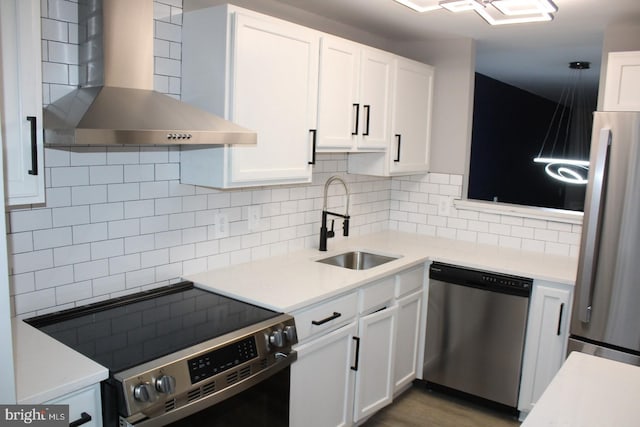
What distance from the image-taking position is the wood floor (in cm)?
322

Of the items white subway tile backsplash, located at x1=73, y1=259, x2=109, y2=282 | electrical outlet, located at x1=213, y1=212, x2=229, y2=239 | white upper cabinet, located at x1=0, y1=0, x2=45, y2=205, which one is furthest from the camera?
electrical outlet, located at x1=213, y1=212, x2=229, y2=239

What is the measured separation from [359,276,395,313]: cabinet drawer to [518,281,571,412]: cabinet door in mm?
842

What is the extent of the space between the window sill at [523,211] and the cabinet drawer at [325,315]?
60.2 inches

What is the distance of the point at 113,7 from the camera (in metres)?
2.03

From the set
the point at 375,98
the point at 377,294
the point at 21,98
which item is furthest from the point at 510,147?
the point at 21,98

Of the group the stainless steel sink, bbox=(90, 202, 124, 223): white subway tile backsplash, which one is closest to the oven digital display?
bbox=(90, 202, 124, 223): white subway tile backsplash

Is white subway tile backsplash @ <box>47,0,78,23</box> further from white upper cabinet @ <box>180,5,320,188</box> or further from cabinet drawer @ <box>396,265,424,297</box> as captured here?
cabinet drawer @ <box>396,265,424,297</box>

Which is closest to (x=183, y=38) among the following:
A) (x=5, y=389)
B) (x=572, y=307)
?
(x=5, y=389)

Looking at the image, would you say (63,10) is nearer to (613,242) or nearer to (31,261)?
(31,261)

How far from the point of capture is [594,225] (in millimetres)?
2750

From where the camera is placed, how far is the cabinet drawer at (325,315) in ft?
8.02

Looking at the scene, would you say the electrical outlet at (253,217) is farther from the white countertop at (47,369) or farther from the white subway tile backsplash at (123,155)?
the white countertop at (47,369)

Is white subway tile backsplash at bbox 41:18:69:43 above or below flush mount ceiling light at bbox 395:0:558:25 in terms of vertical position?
below

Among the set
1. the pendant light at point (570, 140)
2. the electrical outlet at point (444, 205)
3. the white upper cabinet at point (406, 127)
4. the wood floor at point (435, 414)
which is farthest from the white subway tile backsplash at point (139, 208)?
the pendant light at point (570, 140)
